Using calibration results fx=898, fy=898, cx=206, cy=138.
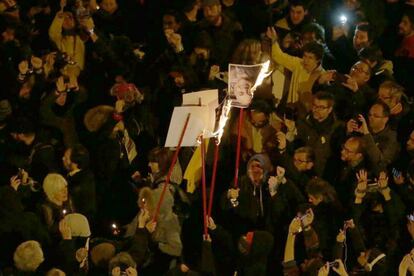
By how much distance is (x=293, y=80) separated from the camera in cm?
542

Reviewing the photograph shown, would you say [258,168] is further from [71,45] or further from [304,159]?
[71,45]

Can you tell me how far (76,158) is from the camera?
17.5 ft

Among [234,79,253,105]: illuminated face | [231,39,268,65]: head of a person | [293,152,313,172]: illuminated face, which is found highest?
[231,39,268,65]: head of a person

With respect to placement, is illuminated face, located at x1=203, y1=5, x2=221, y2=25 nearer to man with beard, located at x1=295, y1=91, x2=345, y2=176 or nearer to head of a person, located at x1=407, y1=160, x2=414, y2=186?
man with beard, located at x1=295, y1=91, x2=345, y2=176

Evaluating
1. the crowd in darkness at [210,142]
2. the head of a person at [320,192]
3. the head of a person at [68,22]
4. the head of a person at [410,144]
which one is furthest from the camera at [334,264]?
the head of a person at [68,22]

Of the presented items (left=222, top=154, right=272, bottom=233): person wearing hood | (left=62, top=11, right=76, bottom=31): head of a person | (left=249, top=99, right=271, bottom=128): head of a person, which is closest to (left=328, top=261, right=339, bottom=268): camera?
(left=222, top=154, right=272, bottom=233): person wearing hood

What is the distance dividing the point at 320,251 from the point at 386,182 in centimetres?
55

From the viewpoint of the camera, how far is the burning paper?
202 inches

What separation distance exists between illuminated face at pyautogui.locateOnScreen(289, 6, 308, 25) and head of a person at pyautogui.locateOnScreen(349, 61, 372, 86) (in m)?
0.45

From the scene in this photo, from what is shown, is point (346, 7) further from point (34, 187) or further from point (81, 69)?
point (34, 187)

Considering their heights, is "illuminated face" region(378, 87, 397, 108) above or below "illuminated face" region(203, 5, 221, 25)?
Result: below

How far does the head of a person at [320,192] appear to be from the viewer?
16.9 feet

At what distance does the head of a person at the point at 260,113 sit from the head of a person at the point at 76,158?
1015 mm

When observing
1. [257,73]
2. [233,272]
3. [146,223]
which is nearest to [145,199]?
[146,223]
